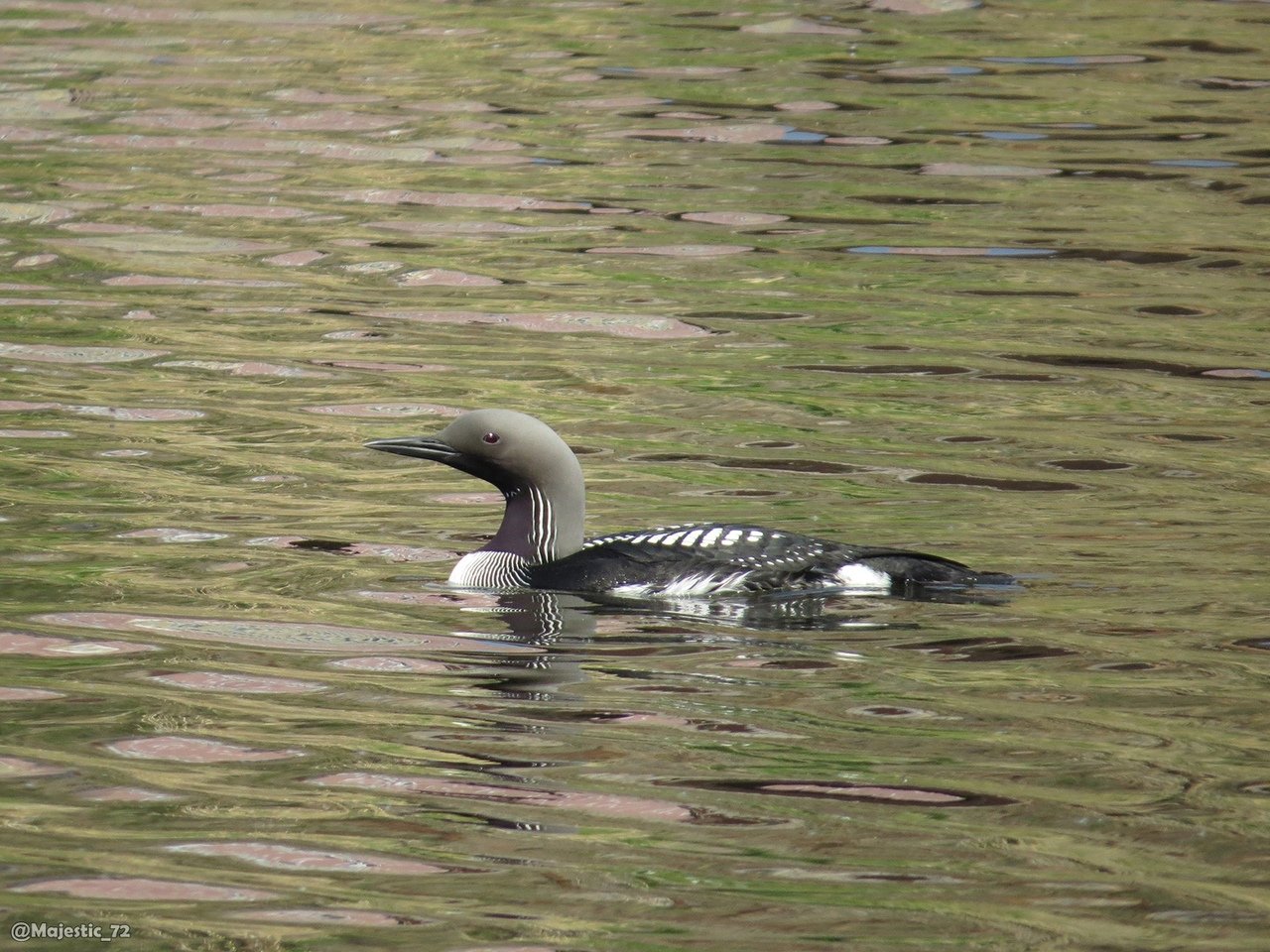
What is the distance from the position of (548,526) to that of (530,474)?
0.60ft

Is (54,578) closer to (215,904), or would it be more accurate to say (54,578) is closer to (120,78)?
(215,904)

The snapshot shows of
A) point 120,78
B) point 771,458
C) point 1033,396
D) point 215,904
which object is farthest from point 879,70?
point 215,904

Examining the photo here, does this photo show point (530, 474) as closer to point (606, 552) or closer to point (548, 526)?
point (548, 526)

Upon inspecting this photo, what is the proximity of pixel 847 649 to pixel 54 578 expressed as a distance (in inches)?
103

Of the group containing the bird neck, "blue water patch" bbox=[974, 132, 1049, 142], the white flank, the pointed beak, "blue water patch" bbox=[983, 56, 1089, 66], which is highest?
→ "blue water patch" bbox=[983, 56, 1089, 66]

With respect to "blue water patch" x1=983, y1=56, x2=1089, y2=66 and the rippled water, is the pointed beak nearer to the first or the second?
the rippled water

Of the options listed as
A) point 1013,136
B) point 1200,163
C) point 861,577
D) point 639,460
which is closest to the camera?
point 861,577

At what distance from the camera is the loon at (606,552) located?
Result: 7203mm

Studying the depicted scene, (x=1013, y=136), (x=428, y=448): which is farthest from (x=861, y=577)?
(x=1013, y=136)

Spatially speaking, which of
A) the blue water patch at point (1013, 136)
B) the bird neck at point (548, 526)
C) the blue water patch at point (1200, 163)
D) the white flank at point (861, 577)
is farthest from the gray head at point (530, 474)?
the blue water patch at point (1013, 136)

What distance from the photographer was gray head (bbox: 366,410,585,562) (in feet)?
24.7

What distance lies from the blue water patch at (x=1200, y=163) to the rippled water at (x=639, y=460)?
0.04m

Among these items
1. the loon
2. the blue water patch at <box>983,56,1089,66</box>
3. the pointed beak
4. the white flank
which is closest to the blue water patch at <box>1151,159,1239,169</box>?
the blue water patch at <box>983,56,1089,66</box>

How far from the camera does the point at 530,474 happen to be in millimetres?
7559
